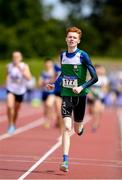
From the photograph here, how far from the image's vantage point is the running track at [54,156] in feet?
36.1

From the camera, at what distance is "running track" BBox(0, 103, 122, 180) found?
36.1 feet

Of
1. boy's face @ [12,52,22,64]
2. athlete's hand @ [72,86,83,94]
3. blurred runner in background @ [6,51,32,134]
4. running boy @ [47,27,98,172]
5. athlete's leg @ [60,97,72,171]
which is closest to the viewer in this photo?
athlete's leg @ [60,97,72,171]

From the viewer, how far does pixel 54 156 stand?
13406mm

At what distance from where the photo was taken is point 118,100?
4297 centimetres

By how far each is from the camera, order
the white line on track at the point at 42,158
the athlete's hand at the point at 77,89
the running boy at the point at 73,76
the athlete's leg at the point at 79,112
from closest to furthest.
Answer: the white line on track at the point at 42,158
the athlete's hand at the point at 77,89
the running boy at the point at 73,76
the athlete's leg at the point at 79,112

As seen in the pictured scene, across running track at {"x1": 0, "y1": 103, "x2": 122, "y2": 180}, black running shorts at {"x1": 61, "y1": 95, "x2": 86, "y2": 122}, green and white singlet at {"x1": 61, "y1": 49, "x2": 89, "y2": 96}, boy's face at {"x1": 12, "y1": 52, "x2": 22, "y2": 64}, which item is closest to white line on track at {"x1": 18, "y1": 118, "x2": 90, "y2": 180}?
running track at {"x1": 0, "y1": 103, "x2": 122, "y2": 180}

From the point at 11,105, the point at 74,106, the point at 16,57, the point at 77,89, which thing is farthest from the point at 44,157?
the point at 16,57

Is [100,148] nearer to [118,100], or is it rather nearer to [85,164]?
[85,164]

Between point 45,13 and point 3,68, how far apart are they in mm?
34612

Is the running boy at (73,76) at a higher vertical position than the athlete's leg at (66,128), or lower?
higher

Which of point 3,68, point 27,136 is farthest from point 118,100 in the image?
point 27,136

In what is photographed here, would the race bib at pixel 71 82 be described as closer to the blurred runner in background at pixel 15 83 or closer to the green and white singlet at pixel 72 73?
the green and white singlet at pixel 72 73

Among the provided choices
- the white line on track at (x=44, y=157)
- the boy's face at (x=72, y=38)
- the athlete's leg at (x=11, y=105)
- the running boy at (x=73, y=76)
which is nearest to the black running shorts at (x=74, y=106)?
the running boy at (x=73, y=76)

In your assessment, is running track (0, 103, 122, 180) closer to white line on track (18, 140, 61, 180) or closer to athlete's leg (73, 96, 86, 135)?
white line on track (18, 140, 61, 180)
